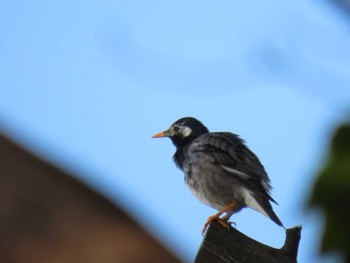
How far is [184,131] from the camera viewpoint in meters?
8.59

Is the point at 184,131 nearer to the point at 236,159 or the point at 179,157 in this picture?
the point at 179,157

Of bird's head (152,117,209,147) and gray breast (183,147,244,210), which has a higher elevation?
bird's head (152,117,209,147)

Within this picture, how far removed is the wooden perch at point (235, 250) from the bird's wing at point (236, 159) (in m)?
3.73

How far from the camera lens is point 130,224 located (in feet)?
3.97

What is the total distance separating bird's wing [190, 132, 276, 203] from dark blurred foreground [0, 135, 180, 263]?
229 inches

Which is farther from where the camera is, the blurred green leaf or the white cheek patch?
the white cheek patch

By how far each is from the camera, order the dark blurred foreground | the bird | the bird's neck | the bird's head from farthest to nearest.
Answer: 1. the bird's head
2. the bird's neck
3. the bird
4. the dark blurred foreground

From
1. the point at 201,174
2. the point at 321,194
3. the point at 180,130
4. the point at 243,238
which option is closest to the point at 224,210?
the point at 201,174

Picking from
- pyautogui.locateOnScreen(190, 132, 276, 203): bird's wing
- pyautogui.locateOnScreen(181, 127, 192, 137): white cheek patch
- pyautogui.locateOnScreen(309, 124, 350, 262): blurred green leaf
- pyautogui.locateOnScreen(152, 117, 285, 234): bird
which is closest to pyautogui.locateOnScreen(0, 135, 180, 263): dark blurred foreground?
pyautogui.locateOnScreen(309, 124, 350, 262): blurred green leaf

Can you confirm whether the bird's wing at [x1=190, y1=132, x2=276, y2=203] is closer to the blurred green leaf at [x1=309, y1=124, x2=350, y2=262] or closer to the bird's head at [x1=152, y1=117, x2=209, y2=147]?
the bird's head at [x1=152, y1=117, x2=209, y2=147]

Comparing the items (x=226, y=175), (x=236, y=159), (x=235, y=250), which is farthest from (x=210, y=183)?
(x=235, y=250)

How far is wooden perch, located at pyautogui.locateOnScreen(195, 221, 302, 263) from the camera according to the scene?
299 centimetres

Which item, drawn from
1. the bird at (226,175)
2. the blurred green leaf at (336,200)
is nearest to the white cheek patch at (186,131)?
the bird at (226,175)

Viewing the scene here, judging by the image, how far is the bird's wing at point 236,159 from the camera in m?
7.09
